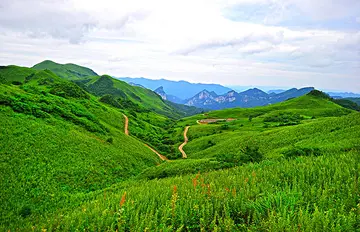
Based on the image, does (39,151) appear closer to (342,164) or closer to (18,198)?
(18,198)

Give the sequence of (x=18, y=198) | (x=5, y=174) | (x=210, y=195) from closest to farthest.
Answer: (x=210, y=195)
(x=18, y=198)
(x=5, y=174)

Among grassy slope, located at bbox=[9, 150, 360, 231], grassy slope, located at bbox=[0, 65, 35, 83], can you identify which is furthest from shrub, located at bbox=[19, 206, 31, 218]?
grassy slope, located at bbox=[0, 65, 35, 83]

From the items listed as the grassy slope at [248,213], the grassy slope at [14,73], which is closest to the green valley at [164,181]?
the grassy slope at [248,213]

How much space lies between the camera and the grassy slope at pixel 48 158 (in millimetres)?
19562

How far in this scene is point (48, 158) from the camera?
1057 inches

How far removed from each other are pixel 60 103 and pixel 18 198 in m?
35.0

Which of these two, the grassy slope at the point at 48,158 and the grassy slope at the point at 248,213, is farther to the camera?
the grassy slope at the point at 48,158

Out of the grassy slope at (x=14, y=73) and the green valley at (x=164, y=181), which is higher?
the grassy slope at (x=14, y=73)

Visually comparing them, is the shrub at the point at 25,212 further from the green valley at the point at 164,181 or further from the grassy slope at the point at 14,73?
the grassy slope at the point at 14,73

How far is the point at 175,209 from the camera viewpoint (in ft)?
24.3

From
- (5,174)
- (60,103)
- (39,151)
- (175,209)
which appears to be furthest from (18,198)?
(60,103)

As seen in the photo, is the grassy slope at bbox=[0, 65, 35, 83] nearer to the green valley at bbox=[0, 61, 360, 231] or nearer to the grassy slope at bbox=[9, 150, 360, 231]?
the green valley at bbox=[0, 61, 360, 231]

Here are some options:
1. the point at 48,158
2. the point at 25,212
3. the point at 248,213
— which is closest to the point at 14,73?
the point at 48,158

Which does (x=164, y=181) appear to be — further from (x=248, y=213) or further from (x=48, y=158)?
(x=48, y=158)
